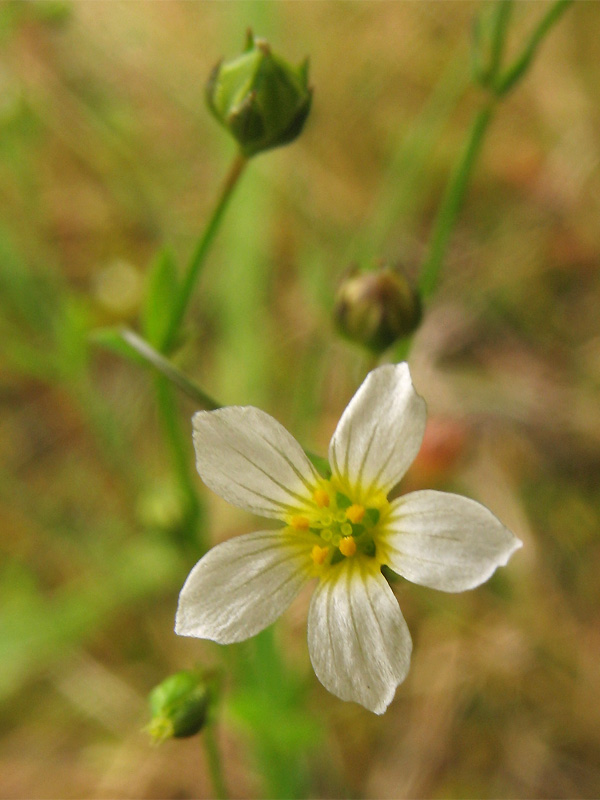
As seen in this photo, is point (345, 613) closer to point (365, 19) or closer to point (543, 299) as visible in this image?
point (543, 299)

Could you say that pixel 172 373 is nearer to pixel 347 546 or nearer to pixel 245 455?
pixel 245 455

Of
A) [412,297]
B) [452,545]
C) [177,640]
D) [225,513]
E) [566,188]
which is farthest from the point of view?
[566,188]

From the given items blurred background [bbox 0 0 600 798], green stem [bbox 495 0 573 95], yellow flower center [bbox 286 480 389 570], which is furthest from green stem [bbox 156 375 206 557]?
green stem [bbox 495 0 573 95]

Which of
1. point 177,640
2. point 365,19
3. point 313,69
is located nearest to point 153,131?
point 313,69

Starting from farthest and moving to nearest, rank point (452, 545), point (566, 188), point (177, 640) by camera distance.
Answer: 1. point (566, 188)
2. point (177, 640)
3. point (452, 545)

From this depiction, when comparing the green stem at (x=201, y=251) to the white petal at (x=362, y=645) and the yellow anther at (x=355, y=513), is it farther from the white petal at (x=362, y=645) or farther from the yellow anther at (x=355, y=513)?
the white petal at (x=362, y=645)

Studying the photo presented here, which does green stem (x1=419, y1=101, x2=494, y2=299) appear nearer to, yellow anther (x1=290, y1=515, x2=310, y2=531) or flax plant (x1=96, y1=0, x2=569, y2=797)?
flax plant (x1=96, y1=0, x2=569, y2=797)
